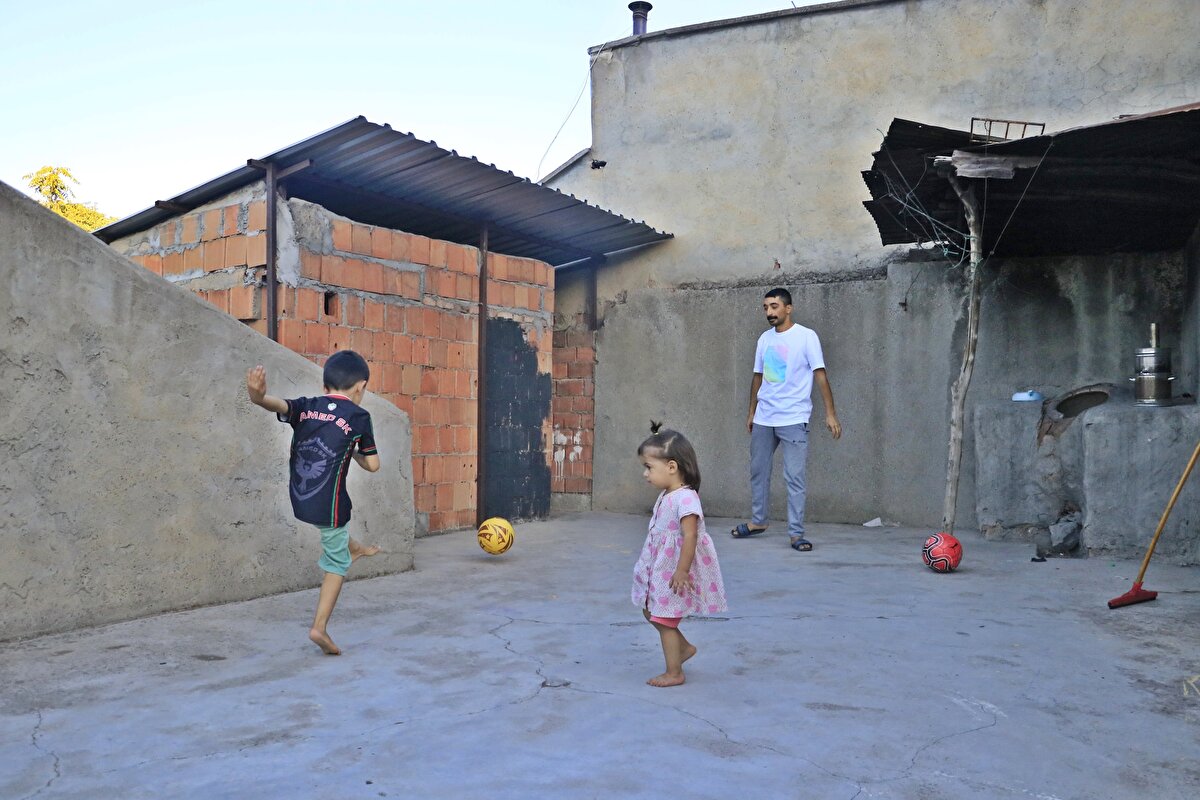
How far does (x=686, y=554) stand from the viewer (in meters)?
3.13

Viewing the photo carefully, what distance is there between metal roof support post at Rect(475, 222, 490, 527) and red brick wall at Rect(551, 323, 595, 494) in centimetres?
157

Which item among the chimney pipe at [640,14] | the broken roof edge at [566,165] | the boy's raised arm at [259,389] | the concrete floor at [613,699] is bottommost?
the concrete floor at [613,699]

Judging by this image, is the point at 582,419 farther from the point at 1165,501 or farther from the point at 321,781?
the point at 321,781

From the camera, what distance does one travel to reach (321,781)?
7.29 feet

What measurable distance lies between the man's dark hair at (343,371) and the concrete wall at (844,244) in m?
4.96

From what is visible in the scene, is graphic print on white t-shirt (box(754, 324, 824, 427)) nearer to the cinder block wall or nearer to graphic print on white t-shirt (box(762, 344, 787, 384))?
graphic print on white t-shirt (box(762, 344, 787, 384))

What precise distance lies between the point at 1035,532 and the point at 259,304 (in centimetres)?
554

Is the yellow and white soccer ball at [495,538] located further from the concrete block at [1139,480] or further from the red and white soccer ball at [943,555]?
the concrete block at [1139,480]

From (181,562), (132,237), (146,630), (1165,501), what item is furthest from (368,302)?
(1165,501)

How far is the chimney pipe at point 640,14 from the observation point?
955 centimetres

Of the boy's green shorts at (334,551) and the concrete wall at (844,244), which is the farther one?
the concrete wall at (844,244)

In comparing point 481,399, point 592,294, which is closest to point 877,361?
point 592,294

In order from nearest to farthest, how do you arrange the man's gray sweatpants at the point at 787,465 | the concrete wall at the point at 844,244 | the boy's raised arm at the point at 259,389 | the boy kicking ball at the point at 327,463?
the boy's raised arm at the point at 259,389, the boy kicking ball at the point at 327,463, the man's gray sweatpants at the point at 787,465, the concrete wall at the point at 844,244

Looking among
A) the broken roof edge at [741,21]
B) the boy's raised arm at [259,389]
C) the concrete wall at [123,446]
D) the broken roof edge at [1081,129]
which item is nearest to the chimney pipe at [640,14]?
the broken roof edge at [741,21]
